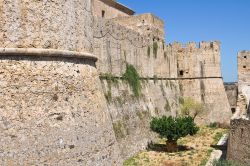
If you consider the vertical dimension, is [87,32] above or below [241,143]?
above

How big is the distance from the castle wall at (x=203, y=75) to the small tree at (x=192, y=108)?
1.12ft

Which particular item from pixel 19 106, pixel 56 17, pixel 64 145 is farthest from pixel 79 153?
pixel 56 17

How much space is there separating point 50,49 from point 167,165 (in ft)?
30.0

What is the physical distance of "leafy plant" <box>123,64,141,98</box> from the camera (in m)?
16.7

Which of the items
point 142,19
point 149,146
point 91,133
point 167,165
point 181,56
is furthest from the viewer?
point 181,56

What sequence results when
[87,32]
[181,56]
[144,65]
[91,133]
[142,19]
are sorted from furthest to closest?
1. [181,56]
2. [142,19]
3. [144,65]
4. [87,32]
5. [91,133]

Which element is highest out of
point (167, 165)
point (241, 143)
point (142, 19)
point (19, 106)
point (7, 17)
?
point (142, 19)

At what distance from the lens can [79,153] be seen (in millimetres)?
5555

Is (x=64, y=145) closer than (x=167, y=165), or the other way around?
(x=64, y=145)

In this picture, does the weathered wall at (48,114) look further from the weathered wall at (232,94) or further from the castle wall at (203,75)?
the weathered wall at (232,94)

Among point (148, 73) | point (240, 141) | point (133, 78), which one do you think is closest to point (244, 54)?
point (148, 73)

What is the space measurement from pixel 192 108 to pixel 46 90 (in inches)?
768

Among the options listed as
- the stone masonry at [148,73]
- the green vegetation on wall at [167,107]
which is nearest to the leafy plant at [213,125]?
the stone masonry at [148,73]

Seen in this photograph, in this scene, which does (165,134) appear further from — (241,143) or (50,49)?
(50,49)
